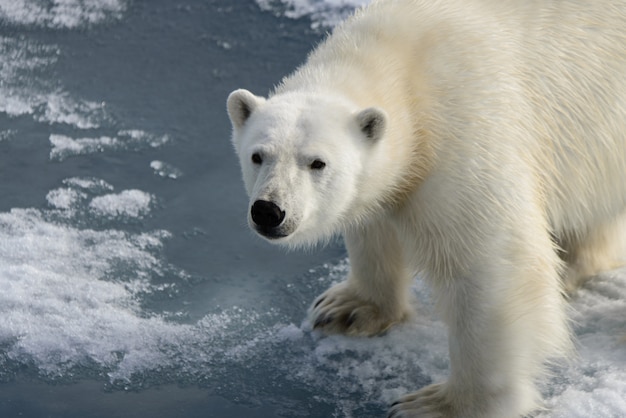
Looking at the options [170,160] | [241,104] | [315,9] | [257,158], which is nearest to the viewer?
[257,158]

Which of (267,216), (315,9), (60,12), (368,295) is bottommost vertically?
(267,216)

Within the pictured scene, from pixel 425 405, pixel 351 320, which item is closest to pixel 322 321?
pixel 351 320

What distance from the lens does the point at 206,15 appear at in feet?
19.7

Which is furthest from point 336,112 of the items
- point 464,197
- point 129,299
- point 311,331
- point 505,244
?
point 129,299

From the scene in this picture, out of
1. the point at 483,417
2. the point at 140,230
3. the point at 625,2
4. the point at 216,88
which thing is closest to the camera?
the point at 483,417

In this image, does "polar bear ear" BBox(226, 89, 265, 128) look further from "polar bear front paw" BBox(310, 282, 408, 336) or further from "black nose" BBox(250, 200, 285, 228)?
"polar bear front paw" BBox(310, 282, 408, 336)

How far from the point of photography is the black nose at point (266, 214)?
9.09ft

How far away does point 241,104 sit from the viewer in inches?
119

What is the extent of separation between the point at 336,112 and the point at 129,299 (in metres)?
1.39

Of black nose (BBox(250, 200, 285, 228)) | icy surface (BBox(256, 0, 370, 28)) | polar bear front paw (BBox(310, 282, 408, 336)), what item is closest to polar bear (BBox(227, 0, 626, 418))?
black nose (BBox(250, 200, 285, 228))

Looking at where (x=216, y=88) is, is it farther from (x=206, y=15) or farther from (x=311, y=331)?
(x=311, y=331)

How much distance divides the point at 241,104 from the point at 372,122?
1.30ft

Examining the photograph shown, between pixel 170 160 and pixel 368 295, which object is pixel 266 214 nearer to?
pixel 368 295

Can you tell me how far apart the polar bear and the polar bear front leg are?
292 millimetres
